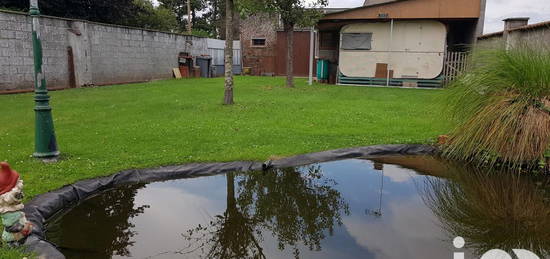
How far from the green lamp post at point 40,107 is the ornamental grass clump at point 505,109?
516 cm

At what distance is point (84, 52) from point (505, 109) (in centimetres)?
1385

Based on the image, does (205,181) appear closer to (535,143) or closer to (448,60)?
(535,143)

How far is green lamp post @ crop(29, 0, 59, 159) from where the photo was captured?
4477 mm

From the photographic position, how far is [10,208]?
2805mm

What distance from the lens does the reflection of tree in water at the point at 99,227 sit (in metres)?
3.17

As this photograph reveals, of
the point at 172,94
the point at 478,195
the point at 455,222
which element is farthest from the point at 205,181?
the point at 172,94

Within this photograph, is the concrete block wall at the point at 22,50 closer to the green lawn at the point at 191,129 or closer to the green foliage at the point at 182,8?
the green lawn at the point at 191,129

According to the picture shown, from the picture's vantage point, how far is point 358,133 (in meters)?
6.63

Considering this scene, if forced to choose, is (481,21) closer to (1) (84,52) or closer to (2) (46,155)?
(1) (84,52)

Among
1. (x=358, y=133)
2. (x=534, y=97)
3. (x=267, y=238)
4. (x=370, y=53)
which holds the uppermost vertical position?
(x=370, y=53)

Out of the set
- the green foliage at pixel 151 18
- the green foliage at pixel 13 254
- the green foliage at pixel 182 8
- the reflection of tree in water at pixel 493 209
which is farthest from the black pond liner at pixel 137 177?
the green foliage at pixel 182 8

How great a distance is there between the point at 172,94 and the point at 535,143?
9720 mm

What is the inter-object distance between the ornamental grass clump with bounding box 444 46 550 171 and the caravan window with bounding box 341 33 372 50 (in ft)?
34.2

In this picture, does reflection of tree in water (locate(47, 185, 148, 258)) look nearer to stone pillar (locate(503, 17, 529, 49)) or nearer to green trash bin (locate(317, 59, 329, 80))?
stone pillar (locate(503, 17, 529, 49))
